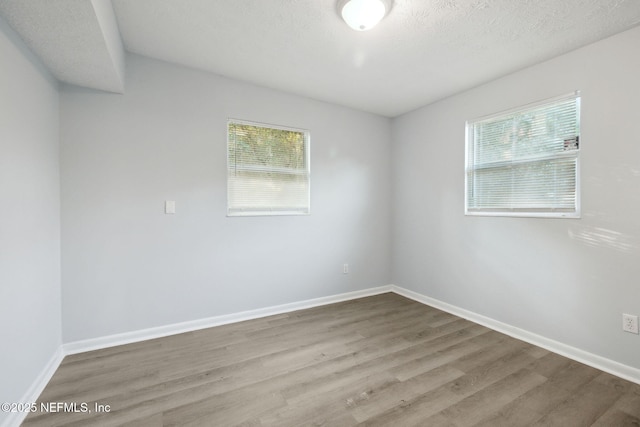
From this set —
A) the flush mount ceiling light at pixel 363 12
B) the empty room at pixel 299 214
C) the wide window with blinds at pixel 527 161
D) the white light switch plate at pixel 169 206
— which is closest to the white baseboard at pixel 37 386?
the empty room at pixel 299 214

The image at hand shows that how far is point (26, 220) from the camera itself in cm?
171

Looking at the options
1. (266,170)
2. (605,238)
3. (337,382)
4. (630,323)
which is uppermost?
(266,170)

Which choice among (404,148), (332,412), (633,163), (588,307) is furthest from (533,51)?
(332,412)

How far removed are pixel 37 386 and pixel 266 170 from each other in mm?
2446

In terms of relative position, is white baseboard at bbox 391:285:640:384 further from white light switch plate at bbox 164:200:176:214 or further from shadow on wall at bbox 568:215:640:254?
white light switch plate at bbox 164:200:176:214

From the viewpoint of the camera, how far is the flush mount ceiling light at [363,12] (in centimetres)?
174

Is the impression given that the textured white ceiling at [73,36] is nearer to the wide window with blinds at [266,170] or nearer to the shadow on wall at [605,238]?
the wide window with blinds at [266,170]

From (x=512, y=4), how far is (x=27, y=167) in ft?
10.8

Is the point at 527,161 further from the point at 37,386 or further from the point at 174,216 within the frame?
the point at 37,386

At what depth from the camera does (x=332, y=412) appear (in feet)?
5.37

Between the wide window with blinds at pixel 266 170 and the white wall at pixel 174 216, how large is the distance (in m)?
0.10

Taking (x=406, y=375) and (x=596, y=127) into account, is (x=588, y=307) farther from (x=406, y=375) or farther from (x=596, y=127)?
(x=406, y=375)

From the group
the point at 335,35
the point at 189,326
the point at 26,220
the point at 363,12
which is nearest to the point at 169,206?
the point at 26,220

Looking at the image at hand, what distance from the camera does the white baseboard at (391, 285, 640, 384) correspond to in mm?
2020
